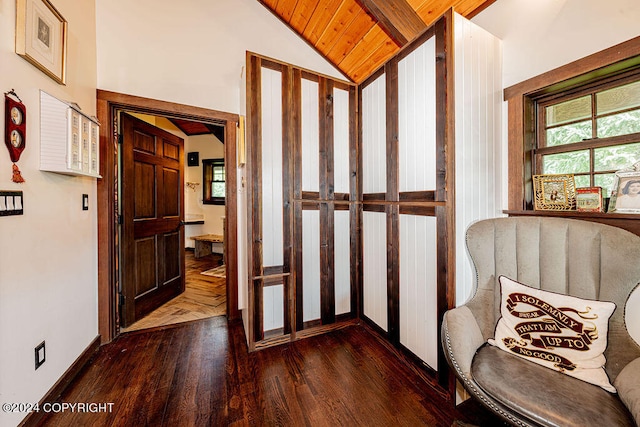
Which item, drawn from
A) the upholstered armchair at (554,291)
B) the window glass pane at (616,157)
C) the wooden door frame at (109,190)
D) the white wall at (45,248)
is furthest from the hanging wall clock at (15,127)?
the window glass pane at (616,157)

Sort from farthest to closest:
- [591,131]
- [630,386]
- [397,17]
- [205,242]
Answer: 1. [205,242]
2. [397,17]
3. [591,131]
4. [630,386]

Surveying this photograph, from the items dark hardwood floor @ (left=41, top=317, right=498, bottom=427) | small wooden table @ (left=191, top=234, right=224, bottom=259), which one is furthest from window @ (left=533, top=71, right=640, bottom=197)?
small wooden table @ (left=191, top=234, right=224, bottom=259)

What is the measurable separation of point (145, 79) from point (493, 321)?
3255 millimetres

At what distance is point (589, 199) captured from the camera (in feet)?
4.74

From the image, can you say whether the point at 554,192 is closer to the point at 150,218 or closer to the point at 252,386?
the point at 252,386

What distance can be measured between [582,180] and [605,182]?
0.35ft

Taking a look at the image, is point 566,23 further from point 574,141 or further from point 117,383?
point 117,383

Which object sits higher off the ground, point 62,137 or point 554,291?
point 62,137

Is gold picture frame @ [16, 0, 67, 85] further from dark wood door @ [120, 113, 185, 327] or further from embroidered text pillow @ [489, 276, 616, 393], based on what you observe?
embroidered text pillow @ [489, 276, 616, 393]

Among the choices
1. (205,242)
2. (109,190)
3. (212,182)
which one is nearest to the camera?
(109,190)

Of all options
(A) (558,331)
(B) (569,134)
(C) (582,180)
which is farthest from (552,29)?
(A) (558,331)

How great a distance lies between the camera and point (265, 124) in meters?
2.08

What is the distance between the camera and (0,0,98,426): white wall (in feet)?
3.93

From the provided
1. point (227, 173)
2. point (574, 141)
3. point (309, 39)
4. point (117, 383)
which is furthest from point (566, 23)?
point (117, 383)
